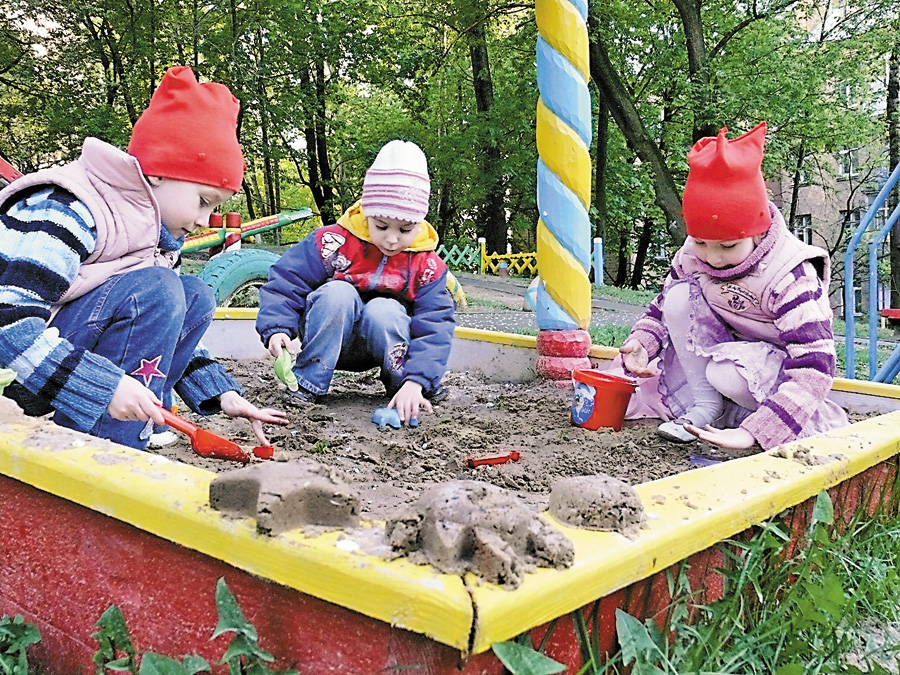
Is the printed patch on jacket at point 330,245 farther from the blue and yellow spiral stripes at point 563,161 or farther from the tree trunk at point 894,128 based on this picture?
the tree trunk at point 894,128

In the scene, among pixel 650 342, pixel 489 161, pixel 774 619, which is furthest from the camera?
pixel 489 161

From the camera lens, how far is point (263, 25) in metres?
12.8

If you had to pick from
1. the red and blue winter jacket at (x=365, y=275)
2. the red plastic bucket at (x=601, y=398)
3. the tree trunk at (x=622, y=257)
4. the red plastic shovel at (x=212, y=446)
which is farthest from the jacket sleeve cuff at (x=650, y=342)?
the tree trunk at (x=622, y=257)

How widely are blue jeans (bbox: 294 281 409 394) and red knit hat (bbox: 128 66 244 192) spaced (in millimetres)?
699

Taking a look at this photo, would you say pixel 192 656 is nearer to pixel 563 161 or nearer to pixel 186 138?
pixel 186 138

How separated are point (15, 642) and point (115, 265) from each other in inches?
28.8

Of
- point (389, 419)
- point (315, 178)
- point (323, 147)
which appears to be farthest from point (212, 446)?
point (323, 147)

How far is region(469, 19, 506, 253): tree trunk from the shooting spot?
14570 millimetres

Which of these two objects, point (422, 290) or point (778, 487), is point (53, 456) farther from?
point (422, 290)

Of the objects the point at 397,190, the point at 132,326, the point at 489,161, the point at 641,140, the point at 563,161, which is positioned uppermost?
the point at 489,161

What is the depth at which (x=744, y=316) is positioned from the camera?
1946mm

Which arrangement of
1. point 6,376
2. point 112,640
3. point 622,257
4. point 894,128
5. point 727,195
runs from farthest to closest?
point 622,257 → point 894,128 → point 727,195 → point 6,376 → point 112,640

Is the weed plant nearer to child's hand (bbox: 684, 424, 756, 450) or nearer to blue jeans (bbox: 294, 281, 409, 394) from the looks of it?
child's hand (bbox: 684, 424, 756, 450)

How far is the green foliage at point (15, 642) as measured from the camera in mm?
1033
